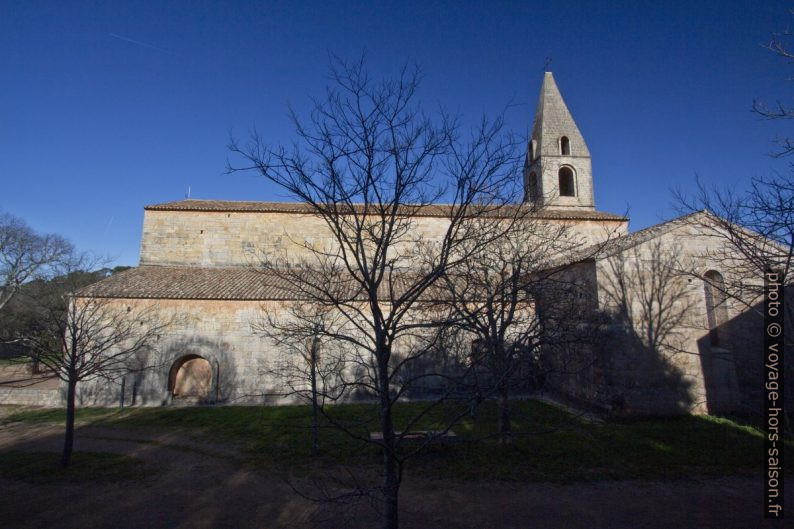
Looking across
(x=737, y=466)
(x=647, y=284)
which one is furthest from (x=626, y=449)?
(x=647, y=284)

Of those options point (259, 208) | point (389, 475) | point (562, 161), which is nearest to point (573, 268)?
point (562, 161)

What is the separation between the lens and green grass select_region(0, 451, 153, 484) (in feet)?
26.4

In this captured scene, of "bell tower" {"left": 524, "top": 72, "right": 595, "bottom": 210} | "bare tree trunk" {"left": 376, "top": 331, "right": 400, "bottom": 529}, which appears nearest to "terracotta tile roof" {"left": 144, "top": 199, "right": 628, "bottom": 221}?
"bell tower" {"left": 524, "top": 72, "right": 595, "bottom": 210}

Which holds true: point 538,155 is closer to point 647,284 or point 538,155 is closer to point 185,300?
point 647,284

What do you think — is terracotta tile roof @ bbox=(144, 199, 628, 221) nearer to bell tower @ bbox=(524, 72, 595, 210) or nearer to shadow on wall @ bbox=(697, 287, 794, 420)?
bell tower @ bbox=(524, 72, 595, 210)

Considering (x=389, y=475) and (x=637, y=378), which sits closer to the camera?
(x=389, y=475)

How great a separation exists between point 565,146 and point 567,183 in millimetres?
2003

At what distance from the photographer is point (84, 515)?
6.48m

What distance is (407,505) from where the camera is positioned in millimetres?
6758

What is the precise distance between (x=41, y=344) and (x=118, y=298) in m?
6.55

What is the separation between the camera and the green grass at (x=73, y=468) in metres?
8.05

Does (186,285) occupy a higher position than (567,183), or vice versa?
(567,183)

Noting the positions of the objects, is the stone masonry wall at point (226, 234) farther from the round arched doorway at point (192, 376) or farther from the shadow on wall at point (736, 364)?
the shadow on wall at point (736, 364)

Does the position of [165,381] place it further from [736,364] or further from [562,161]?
[562,161]
